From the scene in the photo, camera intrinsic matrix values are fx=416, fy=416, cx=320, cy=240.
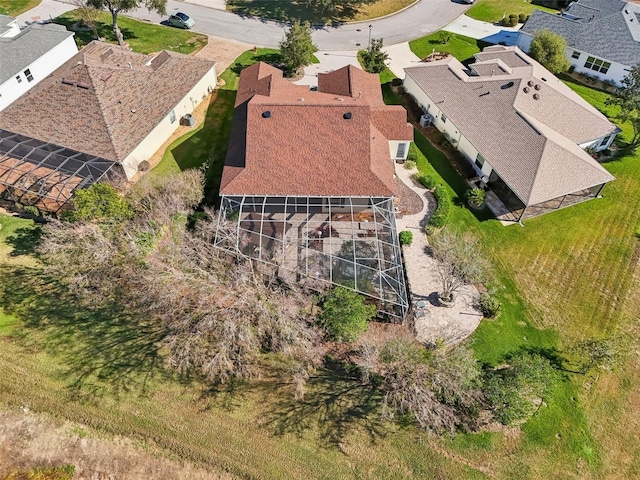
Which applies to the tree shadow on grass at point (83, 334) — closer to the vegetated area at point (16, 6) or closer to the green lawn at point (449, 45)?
the vegetated area at point (16, 6)

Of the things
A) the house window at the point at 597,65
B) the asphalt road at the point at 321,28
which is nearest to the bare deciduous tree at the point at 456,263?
the asphalt road at the point at 321,28

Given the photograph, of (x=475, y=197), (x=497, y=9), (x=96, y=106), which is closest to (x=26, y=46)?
(x=96, y=106)

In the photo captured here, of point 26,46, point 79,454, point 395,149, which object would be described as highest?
point 26,46

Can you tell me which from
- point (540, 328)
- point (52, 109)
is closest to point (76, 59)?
point (52, 109)

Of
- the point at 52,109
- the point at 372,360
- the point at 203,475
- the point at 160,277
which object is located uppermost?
the point at 52,109

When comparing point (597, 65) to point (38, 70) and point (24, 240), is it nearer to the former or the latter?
point (38, 70)

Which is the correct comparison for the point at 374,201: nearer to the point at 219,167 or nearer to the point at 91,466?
the point at 219,167
